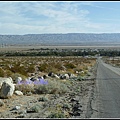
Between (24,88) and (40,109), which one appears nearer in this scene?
(40,109)

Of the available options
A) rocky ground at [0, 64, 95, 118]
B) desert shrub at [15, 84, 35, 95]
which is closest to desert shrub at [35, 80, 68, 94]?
desert shrub at [15, 84, 35, 95]

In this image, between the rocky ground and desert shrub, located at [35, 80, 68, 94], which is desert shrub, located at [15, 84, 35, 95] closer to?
desert shrub, located at [35, 80, 68, 94]

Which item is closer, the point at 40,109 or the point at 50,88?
the point at 40,109

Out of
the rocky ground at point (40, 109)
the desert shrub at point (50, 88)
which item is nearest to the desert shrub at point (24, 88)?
the desert shrub at point (50, 88)

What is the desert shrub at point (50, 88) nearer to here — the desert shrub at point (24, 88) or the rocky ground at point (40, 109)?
the desert shrub at point (24, 88)

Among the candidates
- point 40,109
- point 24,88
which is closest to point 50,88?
point 24,88

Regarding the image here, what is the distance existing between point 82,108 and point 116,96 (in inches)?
187

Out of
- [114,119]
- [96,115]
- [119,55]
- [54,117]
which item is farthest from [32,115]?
[119,55]

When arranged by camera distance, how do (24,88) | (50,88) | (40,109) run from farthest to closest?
(50,88) < (24,88) < (40,109)

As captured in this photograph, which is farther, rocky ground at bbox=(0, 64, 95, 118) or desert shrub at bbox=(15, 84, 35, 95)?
desert shrub at bbox=(15, 84, 35, 95)

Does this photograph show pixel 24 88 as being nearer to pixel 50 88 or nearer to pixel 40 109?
pixel 50 88

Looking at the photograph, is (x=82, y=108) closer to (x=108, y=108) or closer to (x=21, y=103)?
(x=108, y=108)

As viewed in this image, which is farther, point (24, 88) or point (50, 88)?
point (50, 88)

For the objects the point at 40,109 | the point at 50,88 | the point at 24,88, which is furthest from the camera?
the point at 50,88
